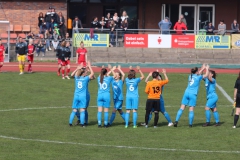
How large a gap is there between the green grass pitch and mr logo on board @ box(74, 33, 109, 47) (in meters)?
12.8

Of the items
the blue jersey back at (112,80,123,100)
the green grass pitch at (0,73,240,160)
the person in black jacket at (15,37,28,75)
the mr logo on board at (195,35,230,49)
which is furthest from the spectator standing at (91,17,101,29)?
the blue jersey back at (112,80,123,100)

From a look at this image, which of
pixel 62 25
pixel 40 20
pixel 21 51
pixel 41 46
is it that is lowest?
pixel 21 51

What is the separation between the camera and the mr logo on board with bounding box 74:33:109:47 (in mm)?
41000

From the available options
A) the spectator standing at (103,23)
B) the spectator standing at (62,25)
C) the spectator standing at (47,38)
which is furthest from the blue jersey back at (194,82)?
the spectator standing at (62,25)

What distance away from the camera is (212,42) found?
4131 cm

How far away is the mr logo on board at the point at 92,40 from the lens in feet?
135

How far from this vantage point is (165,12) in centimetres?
4744

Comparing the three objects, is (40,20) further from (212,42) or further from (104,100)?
(104,100)

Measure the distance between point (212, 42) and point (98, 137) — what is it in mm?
23153

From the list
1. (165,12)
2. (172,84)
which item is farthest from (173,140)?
(165,12)

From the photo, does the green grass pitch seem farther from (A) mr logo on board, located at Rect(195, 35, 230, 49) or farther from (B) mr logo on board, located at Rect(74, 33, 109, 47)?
(A) mr logo on board, located at Rect(195, 35, 230, 49)

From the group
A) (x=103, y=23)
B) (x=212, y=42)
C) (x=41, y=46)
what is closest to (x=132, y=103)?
(x=41, y=46)

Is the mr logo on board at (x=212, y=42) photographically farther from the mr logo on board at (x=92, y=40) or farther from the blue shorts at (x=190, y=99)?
the blue shorts at (x=190, y=99)

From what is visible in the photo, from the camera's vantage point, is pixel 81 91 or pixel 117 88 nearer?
pixel 81 91
